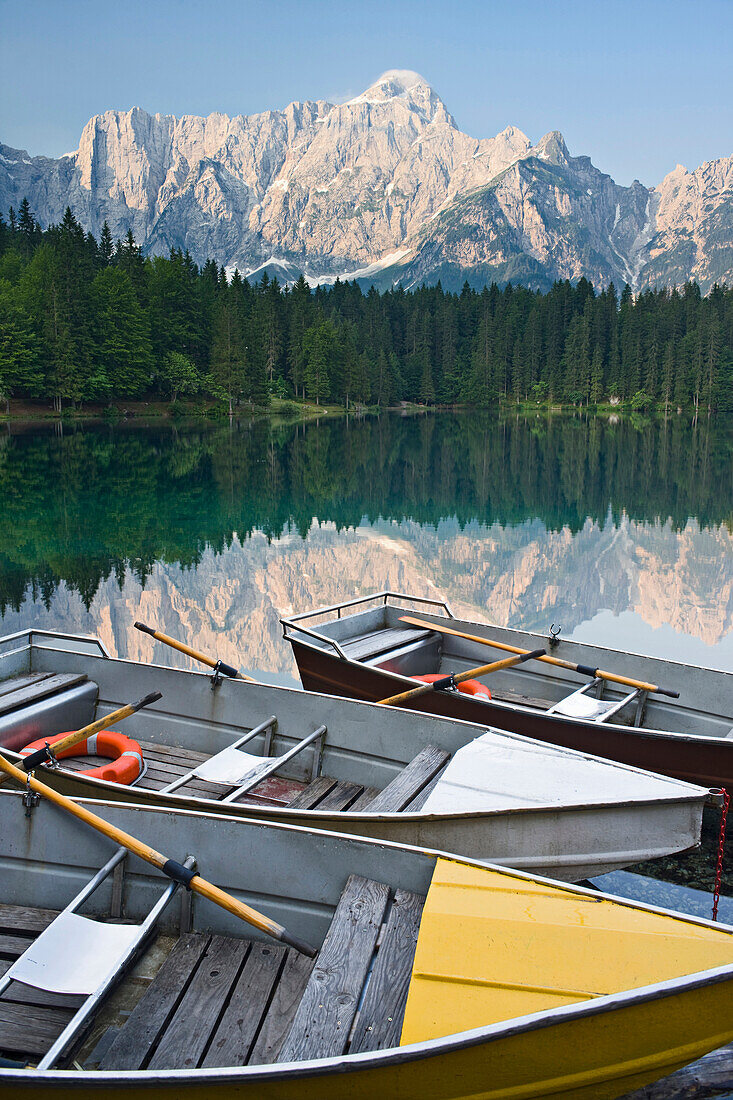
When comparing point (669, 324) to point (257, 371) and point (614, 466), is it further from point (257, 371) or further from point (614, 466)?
point (614, 466)

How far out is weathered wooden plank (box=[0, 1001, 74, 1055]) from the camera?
13.2 ft

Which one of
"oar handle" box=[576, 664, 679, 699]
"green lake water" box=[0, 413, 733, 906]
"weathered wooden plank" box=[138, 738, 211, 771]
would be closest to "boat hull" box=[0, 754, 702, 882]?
"green lake water" box=[0, 413, 733, 906]

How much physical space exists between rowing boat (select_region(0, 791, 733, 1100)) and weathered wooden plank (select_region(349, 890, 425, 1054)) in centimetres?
1

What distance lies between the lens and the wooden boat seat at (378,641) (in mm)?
10023

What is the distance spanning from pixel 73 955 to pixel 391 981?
1854 millimetres

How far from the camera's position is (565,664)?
882cm

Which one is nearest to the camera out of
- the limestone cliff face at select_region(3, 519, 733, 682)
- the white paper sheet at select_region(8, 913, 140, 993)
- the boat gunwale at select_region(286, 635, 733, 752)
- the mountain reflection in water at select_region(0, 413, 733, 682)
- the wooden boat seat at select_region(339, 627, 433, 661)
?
the white paper sheet at select_region(8, 913, 140, 993)

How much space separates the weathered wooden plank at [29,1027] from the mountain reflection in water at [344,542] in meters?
8.30

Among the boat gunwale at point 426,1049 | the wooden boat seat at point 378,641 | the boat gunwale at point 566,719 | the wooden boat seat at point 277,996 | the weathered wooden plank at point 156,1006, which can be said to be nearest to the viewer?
the boat gunwale at point 426,1049

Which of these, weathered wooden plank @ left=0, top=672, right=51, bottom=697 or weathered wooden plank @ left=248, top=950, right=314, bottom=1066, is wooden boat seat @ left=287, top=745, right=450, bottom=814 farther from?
weathered wooden plank @ left=0, top=672, right=51, bottom=697

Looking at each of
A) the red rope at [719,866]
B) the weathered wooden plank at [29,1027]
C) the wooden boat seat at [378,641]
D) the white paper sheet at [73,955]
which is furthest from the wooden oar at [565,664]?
the weathered wooden plank at [29,1027]

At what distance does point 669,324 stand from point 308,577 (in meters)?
109

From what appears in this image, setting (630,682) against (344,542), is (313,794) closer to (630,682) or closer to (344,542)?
(630,682)

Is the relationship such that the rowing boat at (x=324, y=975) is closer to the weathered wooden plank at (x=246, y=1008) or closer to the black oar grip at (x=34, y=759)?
the weathered wooden plank at (x=246, y=1008)
